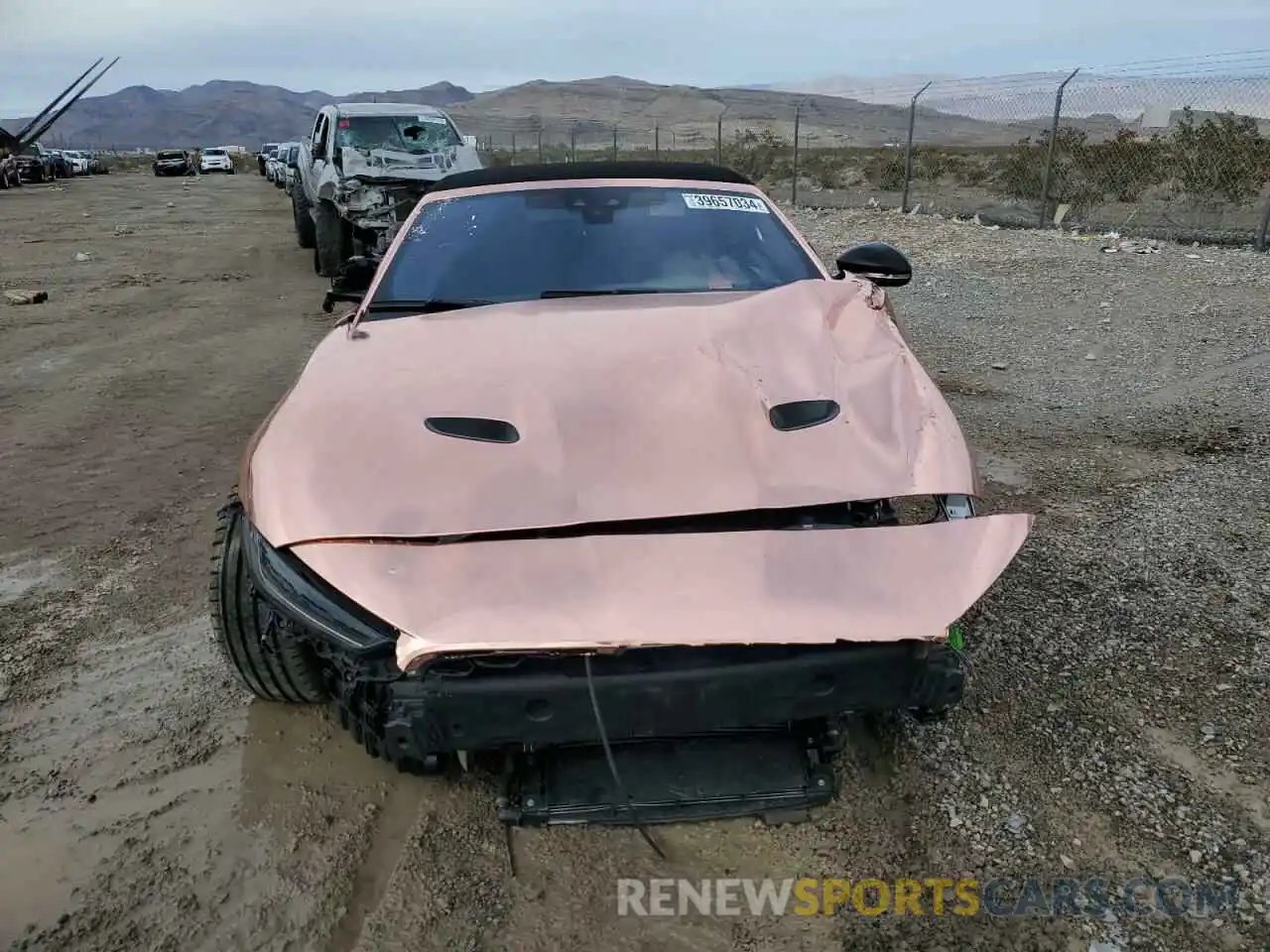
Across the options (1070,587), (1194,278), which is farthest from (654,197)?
(1194,278)

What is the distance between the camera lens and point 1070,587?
341 centimetres

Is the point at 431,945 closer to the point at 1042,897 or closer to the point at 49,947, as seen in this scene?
the point at 49,947

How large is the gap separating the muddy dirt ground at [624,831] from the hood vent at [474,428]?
37.1 inches

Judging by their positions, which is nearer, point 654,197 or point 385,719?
point 385,719

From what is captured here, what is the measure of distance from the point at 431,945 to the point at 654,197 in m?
2.69

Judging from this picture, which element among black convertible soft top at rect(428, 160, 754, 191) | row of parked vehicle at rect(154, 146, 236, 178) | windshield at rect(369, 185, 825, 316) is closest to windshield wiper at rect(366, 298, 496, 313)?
windshield at rect(369, 185, 825, 316)

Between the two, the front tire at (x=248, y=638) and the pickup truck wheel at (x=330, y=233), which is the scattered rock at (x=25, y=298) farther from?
the front tire at (x=248, y=638)

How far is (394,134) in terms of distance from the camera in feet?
36.9

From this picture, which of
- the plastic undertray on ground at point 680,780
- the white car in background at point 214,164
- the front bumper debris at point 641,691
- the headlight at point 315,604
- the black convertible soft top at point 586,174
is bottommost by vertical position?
the white car in background at point 214,164

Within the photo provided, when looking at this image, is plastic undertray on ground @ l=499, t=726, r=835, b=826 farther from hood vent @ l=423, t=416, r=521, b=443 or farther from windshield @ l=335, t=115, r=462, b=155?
windshield @ l=335, t=115, r=462, b=155

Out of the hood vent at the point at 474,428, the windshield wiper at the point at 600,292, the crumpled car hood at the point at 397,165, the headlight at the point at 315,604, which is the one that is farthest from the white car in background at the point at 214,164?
the headlight at the point at 315,604

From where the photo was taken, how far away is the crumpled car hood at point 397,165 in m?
10.4

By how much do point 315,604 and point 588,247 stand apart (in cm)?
185

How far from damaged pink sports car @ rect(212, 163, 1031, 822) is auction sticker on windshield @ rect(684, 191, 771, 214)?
2.90 ft
